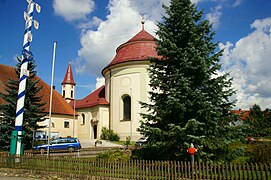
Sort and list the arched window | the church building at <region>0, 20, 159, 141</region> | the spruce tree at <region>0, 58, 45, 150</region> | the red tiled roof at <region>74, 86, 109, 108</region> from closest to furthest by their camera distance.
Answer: the spruce tree at <region>0, 58, 45, 150</region>
the church building at <region>0, 20, 159, 141</region>
the arched window
the red tiled roof at <region>74, 86, 109, 108</region>

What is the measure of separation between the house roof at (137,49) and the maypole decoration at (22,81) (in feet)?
71.1

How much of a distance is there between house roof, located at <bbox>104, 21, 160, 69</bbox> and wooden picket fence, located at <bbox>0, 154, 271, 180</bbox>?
85.6ft

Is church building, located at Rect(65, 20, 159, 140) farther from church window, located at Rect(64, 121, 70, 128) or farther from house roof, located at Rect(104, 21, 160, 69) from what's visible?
church window, located at Rect(64, 121, 70, 128)

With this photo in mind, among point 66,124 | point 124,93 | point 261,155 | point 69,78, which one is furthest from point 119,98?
point 261,155

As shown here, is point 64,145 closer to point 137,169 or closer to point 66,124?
point 66,124

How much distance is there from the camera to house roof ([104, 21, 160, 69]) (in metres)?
36.9

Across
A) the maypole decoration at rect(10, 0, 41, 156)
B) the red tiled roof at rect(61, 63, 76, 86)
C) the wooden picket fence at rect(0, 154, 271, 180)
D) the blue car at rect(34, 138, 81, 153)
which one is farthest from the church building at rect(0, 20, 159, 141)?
the wooden picket fence at rect(0, 154, 271, 180)

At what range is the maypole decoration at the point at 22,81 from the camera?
13.9m

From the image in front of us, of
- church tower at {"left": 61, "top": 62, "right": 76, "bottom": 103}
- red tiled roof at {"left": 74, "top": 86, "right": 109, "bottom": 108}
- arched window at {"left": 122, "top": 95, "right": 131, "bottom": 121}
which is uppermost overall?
church tower at {"left": 61, "top": 62, "right": 76, "bottom": 103}

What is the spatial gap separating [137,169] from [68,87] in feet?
166

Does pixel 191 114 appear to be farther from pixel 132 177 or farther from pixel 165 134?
pixel 132 177

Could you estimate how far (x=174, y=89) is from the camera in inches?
448

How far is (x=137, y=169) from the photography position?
957cm

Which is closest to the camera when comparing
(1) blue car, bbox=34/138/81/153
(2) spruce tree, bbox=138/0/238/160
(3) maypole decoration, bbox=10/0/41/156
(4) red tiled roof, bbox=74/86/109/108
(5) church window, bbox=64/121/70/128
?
(2) spruce tree, bbox=138/0/238/160
